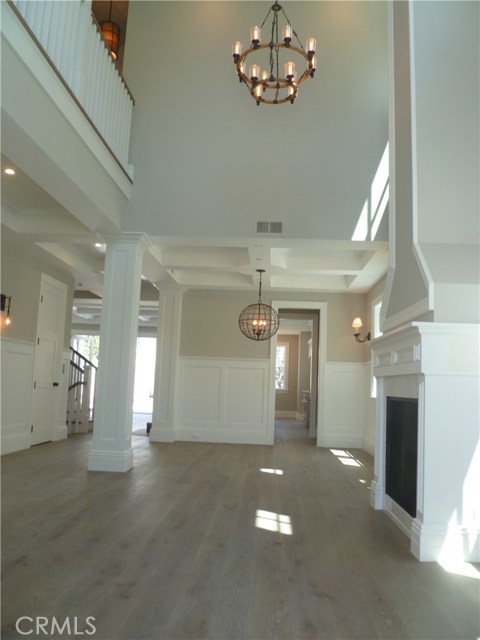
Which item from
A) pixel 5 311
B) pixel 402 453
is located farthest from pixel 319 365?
pixel 5 311

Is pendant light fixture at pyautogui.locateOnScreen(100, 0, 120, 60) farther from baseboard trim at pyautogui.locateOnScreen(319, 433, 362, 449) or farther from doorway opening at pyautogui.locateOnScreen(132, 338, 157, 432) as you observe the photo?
doorway opening at pyautogui.locateOnScreen(132, 338, 157, 432)

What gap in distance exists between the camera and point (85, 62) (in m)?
4.13

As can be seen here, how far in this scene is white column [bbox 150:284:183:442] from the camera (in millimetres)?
8219

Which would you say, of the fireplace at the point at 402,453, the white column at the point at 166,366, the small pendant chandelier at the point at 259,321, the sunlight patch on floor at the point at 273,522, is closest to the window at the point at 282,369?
the small pendant chandelier at the point at 259,321

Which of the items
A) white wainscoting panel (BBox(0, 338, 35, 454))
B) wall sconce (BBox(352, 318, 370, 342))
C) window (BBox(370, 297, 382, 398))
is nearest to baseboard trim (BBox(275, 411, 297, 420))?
wall sconce (BBox(352, 318, 370, 342))

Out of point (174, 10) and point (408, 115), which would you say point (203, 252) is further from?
point (408, 115)

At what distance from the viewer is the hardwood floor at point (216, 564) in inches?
84.0

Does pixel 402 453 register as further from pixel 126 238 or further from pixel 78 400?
pixel 78 400

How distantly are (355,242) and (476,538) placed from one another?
3.28m

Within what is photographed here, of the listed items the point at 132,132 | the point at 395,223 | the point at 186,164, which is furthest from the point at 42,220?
the point at 395,223

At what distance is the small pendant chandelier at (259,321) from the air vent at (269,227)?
225 cm

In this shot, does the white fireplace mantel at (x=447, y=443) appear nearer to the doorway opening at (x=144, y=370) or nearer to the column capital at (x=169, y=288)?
the column capital at (x=169, y=288)

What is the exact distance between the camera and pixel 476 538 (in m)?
3.06

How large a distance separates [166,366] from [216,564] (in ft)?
18.7
